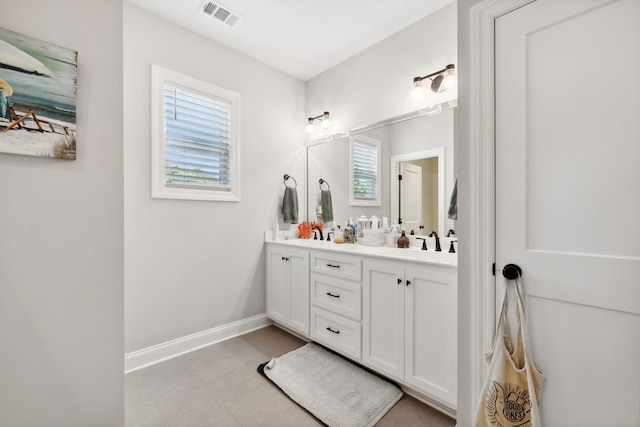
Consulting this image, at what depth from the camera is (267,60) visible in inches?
113

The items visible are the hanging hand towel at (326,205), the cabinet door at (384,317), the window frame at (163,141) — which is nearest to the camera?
the cabinet door at (384,317)

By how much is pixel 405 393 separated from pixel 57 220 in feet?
6.90

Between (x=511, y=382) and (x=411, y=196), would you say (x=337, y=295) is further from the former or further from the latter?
(x=511, y=382)

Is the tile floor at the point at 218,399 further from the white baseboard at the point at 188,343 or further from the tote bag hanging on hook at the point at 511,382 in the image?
the tote bag hanging on hook at the point at 511,382

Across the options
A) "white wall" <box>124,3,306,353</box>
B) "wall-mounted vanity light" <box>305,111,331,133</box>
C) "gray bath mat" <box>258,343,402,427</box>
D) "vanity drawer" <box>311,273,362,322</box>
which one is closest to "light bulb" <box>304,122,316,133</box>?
"wall-mounted vanity light" <box>305,111,331,133</box>

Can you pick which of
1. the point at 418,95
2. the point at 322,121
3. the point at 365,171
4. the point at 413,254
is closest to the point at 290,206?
the point at 365,171

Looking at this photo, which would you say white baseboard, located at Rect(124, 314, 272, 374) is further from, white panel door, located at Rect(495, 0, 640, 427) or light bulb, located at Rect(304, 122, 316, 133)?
white panel door, located at Rect(495, 0, 640, 427)

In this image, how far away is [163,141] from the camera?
229cm

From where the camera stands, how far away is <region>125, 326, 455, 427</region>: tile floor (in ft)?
5.30

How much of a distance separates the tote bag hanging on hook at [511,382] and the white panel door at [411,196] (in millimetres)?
1125

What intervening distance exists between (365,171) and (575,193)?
172cm

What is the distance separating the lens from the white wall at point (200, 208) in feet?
7.09

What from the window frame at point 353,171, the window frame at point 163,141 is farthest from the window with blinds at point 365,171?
the window frame at point 163,141

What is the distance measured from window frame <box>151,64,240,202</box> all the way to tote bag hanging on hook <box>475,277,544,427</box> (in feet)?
7.57
